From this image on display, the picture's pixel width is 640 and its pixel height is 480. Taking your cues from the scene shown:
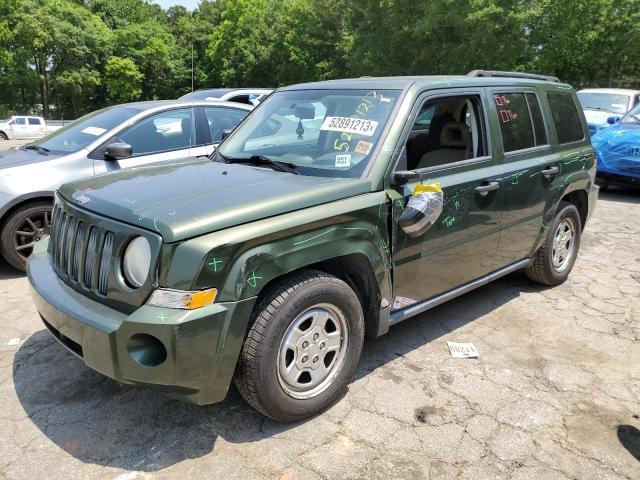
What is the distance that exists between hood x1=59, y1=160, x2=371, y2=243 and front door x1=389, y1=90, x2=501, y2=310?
555 mm

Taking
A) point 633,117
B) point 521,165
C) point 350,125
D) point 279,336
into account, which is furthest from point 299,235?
point 633,117

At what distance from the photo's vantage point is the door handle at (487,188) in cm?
367

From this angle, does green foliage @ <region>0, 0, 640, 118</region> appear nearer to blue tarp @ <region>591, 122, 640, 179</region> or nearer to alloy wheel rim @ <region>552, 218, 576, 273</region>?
blue tarp @ <region>591, 122, 640, 179</region>

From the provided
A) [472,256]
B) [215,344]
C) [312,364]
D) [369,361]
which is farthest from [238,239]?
[472,256]

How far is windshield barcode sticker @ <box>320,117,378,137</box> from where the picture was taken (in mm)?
3269

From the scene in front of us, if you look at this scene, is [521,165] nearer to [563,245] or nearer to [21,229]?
[563,245]

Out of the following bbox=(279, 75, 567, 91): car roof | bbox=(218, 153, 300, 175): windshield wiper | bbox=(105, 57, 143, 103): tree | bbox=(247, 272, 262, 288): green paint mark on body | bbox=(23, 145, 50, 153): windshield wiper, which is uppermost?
bbox=(105, 57, 143, 103): tree

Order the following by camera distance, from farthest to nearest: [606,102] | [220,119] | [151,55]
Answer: [151,55]
[606,102]
[220,119]

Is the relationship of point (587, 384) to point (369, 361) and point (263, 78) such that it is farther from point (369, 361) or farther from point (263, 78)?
point (263, 78)

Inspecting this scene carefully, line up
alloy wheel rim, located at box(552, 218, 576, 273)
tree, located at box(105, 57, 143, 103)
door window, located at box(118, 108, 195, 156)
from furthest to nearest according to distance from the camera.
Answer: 1. tree, located at box(105, 57, 143, 103)
2. door window, located at box(118, 108, 195, 156)
3. alloy wheel rim, located at box(552, 218, 576, 273)

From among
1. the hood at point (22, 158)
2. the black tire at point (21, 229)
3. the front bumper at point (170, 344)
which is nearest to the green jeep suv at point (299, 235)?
the front bumper at point (170, 344)

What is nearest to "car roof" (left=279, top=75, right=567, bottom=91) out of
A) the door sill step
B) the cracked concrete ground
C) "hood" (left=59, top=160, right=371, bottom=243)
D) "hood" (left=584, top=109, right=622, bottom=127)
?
"hood" (left=59, top=160, right=371, bottom=243)

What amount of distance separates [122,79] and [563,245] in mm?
47347

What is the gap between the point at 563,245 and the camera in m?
4.96
